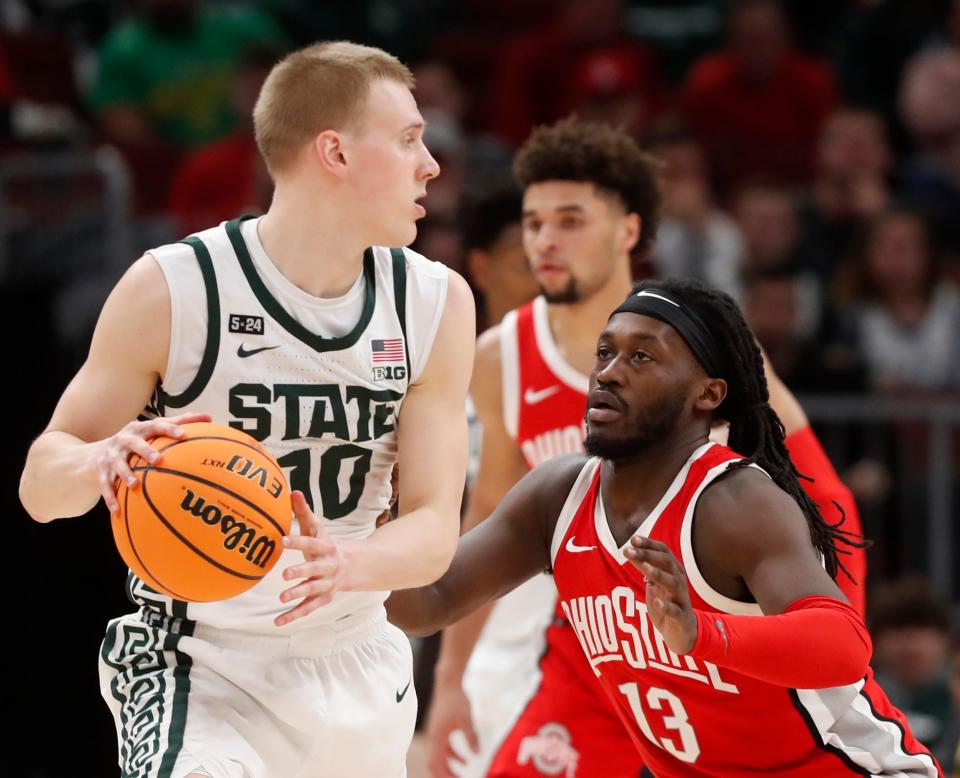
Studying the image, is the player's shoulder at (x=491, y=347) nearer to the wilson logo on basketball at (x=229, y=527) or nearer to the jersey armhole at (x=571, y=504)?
the jersey armhole at (x=571, y=504)

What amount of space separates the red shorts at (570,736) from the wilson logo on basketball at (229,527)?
6.09ft

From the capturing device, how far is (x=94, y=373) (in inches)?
150

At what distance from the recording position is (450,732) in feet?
17.7

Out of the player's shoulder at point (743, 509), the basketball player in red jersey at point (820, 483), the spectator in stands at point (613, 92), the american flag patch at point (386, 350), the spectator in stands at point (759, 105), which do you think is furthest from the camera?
the spectator in stands at point (759, 105)

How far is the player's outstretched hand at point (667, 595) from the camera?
11.3 feet

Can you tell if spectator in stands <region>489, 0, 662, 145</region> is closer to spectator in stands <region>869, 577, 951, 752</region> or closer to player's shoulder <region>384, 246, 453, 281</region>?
spectator in stands <region>869, 577, 951, 752</region>

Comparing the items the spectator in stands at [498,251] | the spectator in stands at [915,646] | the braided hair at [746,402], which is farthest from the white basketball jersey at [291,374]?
the spectator in stands at [915,646]

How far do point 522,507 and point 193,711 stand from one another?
3.26ft

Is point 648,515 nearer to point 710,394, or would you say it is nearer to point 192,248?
point 710,394

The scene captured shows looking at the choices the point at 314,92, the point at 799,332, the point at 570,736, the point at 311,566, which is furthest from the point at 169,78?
the point at 311,566

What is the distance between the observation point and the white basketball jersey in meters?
3.91

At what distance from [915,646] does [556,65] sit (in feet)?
16.8

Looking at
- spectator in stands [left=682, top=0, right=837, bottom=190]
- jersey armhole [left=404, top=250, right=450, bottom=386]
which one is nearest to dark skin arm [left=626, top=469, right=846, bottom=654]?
jersey armhole [left=404, top=250, right=450, bottom=386]

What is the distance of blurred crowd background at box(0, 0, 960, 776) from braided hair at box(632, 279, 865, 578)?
2.64m
